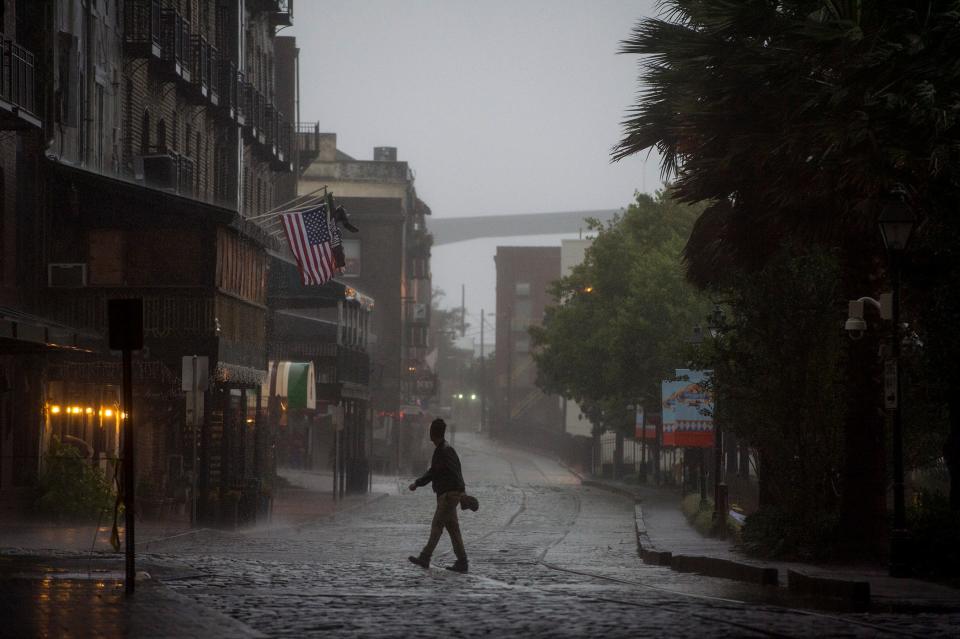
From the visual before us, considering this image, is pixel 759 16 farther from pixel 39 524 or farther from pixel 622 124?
pixel 39 524

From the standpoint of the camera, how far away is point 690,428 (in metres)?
36.0

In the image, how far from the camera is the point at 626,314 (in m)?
53.0

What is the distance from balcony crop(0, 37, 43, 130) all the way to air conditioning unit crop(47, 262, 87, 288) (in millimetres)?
6616

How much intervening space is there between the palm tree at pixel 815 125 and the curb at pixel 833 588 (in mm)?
4340

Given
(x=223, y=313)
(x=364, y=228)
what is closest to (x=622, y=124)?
(x=223, y=313)

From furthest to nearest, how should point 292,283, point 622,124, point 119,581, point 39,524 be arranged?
point 292,283, point 39,524, point 622,124, point 119,581

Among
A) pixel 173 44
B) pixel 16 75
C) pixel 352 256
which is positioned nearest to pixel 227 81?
pixel 173 44

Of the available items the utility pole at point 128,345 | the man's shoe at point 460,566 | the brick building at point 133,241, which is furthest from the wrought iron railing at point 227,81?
the utility pole at point 128,345

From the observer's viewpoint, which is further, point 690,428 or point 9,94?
point 690,428

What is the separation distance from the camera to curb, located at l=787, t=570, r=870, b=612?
14.5 meters

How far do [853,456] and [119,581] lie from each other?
9.68 m

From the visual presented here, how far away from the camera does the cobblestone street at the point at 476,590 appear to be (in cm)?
1209

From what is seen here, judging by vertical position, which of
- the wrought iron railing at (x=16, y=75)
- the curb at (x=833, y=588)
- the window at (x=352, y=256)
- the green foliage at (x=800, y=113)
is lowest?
the curb at (x=833, y=588)

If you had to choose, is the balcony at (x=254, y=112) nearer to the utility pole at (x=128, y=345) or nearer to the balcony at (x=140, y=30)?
the balcony at (x=140, y=30)
